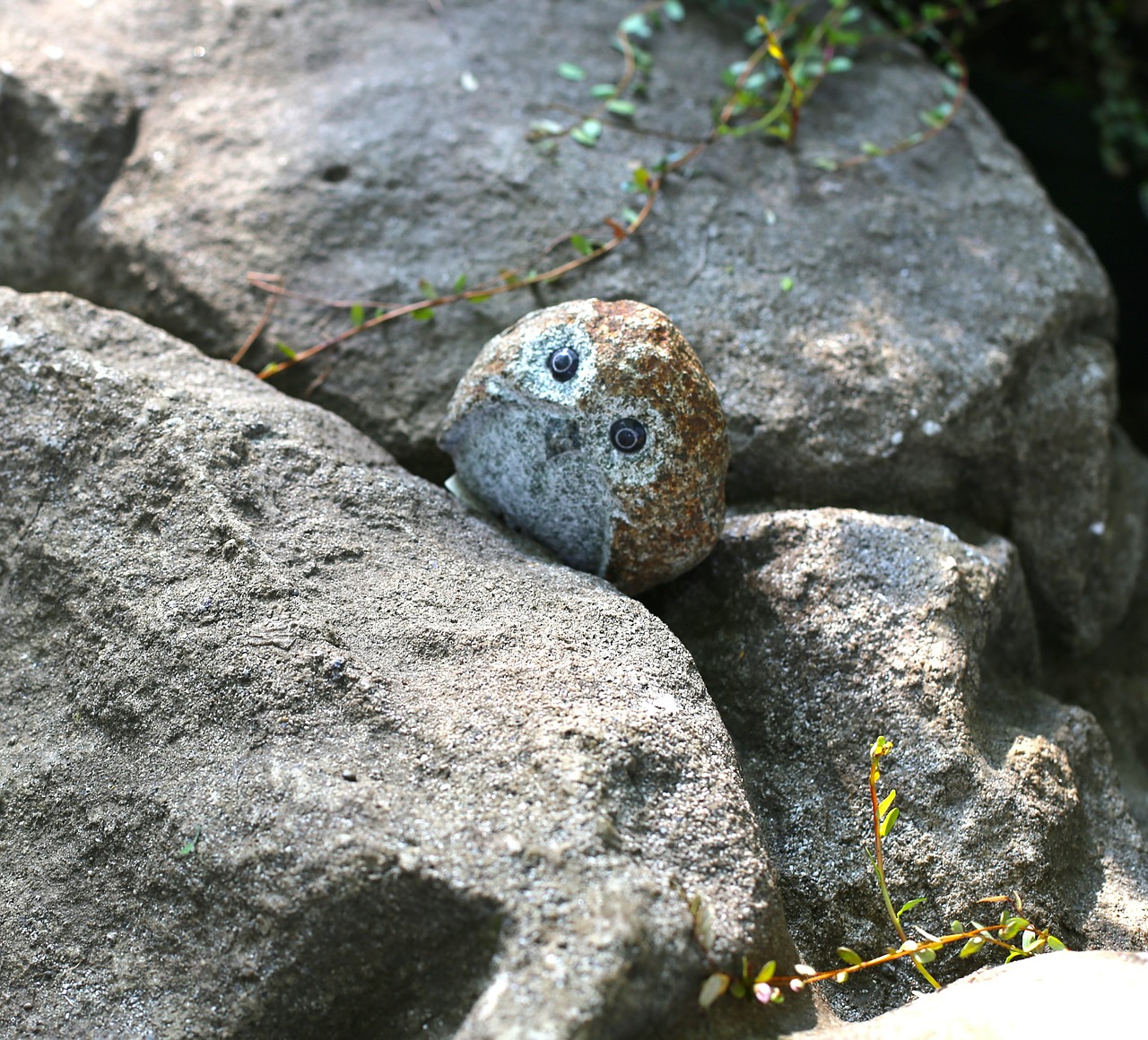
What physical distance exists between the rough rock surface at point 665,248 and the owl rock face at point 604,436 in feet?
1.09

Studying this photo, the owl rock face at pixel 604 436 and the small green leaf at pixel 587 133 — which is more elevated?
the small green leaf at pixel 587 133

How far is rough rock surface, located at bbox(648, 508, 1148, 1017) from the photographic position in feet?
4.90

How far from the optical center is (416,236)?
2150 millimetres

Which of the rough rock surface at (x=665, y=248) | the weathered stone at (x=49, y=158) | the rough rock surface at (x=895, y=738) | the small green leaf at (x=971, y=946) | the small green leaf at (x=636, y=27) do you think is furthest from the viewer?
the small green leaf at (x=636, y=27)

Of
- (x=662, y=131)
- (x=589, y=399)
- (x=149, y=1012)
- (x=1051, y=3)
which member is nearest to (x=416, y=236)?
(x=662, y=131)

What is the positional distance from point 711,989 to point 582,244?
1363mm

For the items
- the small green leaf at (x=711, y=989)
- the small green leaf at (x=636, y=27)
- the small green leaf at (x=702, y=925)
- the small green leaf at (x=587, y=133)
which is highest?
the small green leaf at (x=636, y=27)

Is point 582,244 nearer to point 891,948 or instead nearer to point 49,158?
point 49,158

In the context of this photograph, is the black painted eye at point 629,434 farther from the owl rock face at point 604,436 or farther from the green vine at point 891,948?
the green vine at point 891,948

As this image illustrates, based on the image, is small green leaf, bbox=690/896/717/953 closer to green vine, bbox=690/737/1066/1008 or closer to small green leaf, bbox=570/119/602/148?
green vine, bbox=690/737/1066/1008

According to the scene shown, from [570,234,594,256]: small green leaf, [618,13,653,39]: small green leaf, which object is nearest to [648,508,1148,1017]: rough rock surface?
[570,234,594,256]: small green leaf

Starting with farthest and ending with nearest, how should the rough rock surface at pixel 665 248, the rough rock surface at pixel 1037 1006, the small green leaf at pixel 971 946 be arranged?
the rough rock surface at pixel 665 248 → the small green leaf at pixel 971 946 → the rough rock surface at pixel 1037 1006

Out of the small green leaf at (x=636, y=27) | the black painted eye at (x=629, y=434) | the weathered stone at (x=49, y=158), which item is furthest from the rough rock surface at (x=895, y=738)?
the weathered stone at (x=49, y=158)

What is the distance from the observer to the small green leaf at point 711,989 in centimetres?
116
